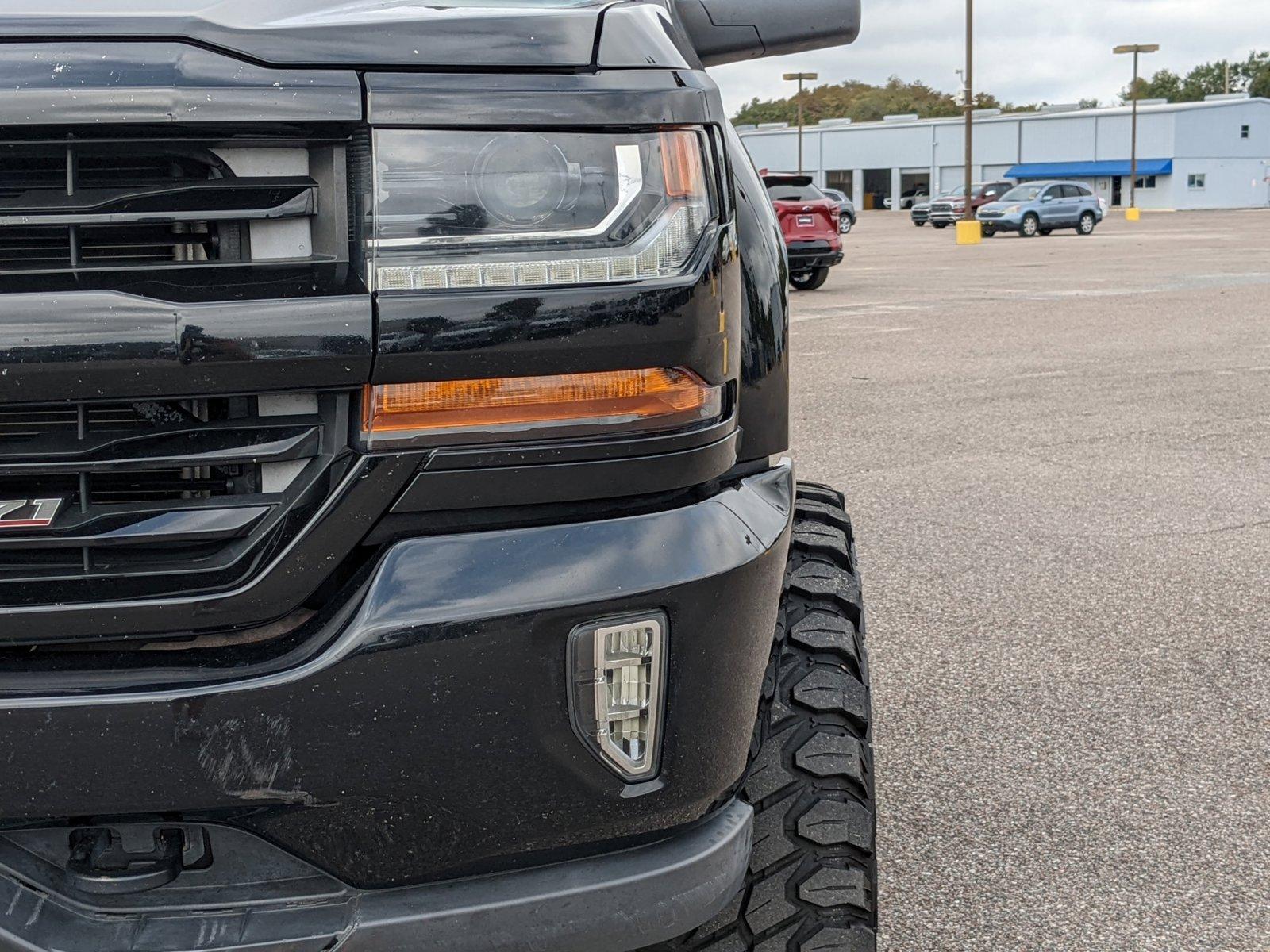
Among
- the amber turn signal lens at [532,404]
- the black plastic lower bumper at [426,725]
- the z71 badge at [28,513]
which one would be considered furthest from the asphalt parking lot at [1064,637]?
the z71 badge at [28,513]

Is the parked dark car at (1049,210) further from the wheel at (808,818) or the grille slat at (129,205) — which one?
the grille slat at (129,205)

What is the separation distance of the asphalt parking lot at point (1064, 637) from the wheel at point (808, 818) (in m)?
0.62

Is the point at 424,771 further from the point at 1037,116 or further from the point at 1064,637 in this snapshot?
the point at 1037,116

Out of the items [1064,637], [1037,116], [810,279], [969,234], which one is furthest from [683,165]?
[1037,116]

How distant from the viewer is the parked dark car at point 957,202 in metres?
46.5

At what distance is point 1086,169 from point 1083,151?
153 centimetres

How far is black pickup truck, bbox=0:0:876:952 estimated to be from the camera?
1.29m

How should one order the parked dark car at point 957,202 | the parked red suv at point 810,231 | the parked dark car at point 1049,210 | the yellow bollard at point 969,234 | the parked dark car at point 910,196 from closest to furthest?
1. the parked red suv at point 810,231
2. the yellow bollard at point 969,234
3. the parked dark car at point 1049,210
4. the parked dark car at point 957,202
5. the parked dark car at point 910,196

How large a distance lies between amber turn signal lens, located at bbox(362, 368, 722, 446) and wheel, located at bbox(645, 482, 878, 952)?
50 centimetres

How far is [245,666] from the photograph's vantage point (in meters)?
1.33

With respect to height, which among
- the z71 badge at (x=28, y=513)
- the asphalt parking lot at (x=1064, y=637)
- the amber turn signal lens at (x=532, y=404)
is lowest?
the asphalt parking lot at (x=1064, y=637)

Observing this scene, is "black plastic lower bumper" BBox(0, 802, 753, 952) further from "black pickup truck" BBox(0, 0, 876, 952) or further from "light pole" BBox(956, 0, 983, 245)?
"light pole" BBox(956, 0, 983, 245)

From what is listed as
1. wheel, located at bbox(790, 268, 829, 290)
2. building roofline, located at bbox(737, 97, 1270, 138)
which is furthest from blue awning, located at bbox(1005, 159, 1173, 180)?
wheel, located at bbox(790, 268, 829, 290)

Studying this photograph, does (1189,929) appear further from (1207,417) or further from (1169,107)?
(1169,107)
